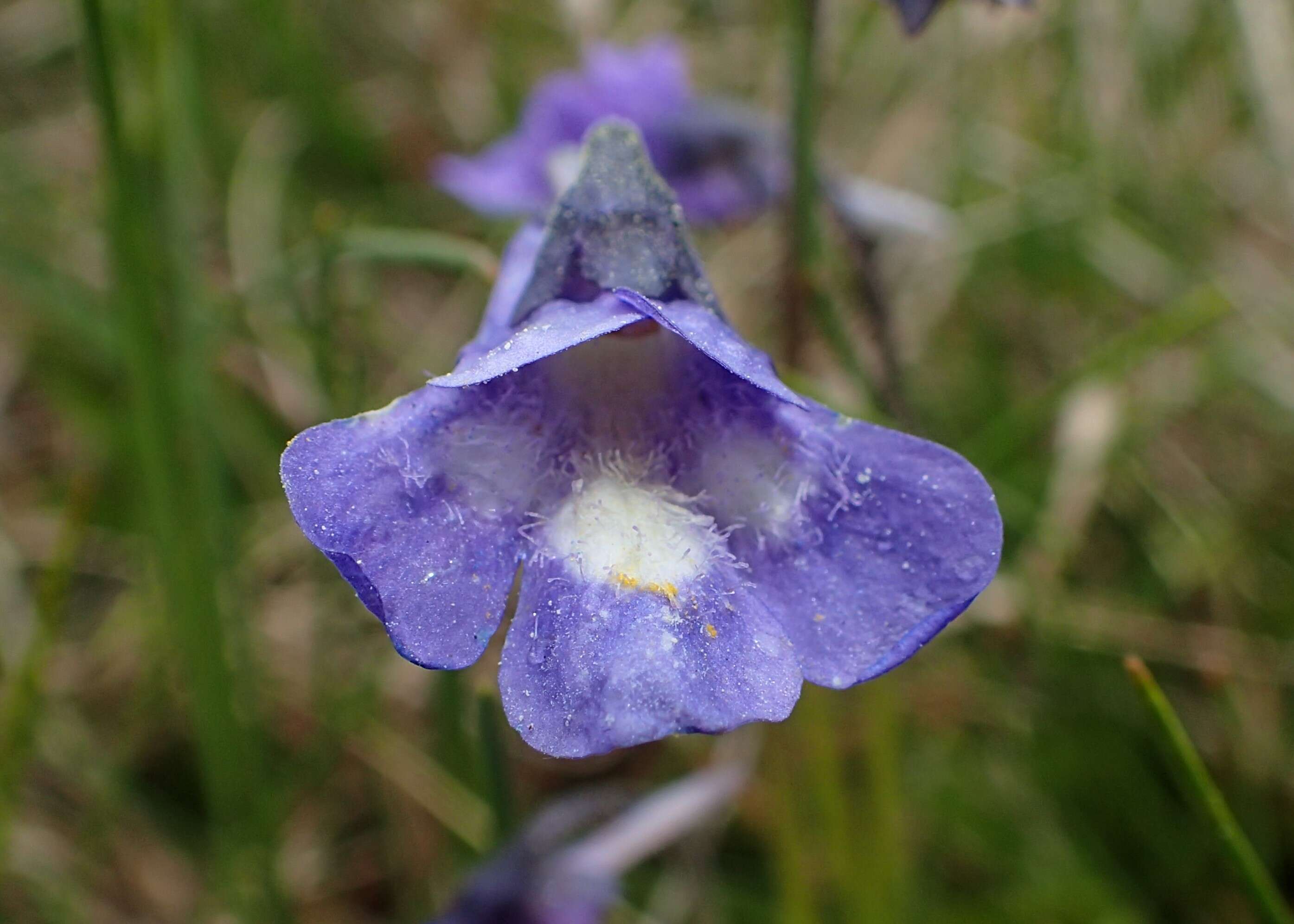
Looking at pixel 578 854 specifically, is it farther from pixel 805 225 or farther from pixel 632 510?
pixel 805 225

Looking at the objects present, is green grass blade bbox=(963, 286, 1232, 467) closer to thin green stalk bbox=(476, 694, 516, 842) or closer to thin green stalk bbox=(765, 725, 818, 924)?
thin green stalk bbox=(765, 725, 818, 924)

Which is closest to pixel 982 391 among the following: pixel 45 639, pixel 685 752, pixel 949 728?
pixel 949 728

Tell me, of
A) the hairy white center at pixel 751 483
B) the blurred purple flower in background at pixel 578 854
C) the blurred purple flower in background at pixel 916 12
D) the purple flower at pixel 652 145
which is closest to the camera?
the hairy white center at pixel 751 483

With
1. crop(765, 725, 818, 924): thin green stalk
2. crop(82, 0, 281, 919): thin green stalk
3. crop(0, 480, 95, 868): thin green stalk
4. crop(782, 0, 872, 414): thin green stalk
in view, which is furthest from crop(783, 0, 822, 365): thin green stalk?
crop(0, 480, 95, 868): thin green stalk

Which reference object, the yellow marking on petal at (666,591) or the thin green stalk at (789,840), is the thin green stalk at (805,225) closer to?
the thin green stalk at (789,840)

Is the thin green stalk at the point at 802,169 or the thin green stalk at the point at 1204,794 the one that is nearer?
the thin green stalk at the point at 1204,794

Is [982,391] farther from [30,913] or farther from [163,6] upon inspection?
[30,913]

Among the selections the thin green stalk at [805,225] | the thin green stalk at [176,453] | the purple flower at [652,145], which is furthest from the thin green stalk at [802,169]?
the thin green stalk at [176,453]
